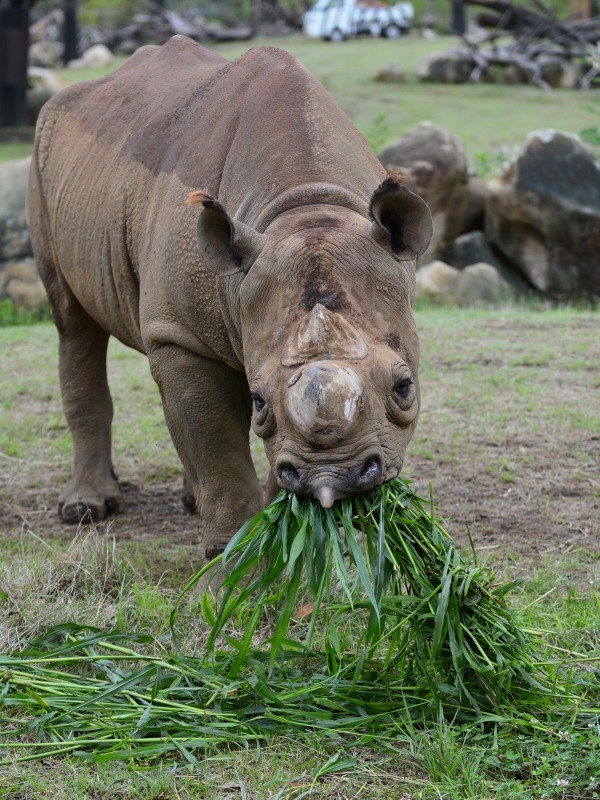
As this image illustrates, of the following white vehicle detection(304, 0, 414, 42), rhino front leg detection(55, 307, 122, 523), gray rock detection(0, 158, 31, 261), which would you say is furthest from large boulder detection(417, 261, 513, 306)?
white vehicle detection(304, 0, 414, 42)

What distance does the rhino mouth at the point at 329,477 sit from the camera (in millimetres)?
3432

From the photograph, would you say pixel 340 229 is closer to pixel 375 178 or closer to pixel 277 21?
pixel 375 178

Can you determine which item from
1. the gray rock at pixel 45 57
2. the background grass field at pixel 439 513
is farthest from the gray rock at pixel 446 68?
the background grass field at pixel 439 513

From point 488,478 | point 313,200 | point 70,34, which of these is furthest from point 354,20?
point 313,200

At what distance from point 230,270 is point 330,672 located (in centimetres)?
132

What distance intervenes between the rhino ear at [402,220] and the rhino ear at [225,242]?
392mm

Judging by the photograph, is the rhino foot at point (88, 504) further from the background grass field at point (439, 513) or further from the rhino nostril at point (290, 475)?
the rhino nostril at point (290, 475)

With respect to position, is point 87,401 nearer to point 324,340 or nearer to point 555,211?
point 324,340

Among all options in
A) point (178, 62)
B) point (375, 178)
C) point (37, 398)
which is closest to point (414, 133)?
point (37, 398)

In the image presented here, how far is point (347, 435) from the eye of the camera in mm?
3387

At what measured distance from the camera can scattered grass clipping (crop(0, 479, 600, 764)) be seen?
348 cm

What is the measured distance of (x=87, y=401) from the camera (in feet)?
21.1

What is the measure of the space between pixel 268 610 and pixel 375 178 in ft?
5.42

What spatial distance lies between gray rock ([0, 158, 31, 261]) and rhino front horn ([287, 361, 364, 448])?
8.65m
